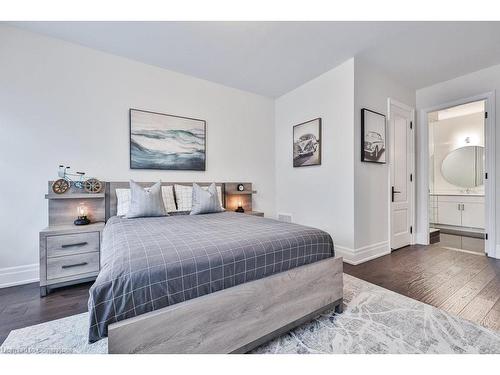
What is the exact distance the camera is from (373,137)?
3.04m

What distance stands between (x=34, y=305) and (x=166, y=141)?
2148mm

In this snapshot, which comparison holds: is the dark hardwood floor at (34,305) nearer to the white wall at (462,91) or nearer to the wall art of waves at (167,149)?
the wall art of waves at (167,149)

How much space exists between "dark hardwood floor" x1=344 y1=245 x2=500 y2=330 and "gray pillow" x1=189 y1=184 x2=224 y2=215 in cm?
176

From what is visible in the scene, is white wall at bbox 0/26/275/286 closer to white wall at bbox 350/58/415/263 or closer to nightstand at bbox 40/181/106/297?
nightstand at bbox 40/181/106/297

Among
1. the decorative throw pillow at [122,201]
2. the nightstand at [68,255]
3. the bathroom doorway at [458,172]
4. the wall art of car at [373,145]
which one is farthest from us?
the bathroom doorway at [458,172]

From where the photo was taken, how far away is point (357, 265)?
9.20ft

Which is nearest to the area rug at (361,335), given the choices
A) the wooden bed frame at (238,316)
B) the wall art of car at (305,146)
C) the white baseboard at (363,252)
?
the wooden bed frame at (238,316)

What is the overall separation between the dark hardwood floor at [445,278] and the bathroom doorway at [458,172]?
1653 millimetres

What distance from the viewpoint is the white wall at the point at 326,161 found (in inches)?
115

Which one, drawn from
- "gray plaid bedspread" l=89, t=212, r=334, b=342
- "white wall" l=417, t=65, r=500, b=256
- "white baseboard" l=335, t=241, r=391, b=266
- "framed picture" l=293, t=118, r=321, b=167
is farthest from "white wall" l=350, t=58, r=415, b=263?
"gray plaid bedspread" l=89, t=212, r=334, b=342

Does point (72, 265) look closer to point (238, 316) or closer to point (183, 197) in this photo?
point (183, 197)
